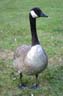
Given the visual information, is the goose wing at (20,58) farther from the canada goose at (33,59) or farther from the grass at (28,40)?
the grass at (28,40)

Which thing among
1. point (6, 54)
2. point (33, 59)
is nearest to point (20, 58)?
point (33, 59)

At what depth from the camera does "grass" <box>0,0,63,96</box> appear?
7694 mm

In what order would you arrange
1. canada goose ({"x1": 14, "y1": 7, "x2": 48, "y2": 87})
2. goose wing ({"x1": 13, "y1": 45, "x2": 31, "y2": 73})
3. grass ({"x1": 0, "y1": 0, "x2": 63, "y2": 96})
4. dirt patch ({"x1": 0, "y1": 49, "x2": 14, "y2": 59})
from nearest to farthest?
canada goose ({"x1": 14, "y1": 7, "x2": 48, "y2": 87}) → goose wing ({"x1": 13, "y1": 45, "x2": 31, "y2": 73}) → grass ({"x1": 0, "y1": 0, "x2": 63, "y2": 96}) → dirt patch ({"x1": 0, "y1": 49, "x2": 14, "y2": 59})

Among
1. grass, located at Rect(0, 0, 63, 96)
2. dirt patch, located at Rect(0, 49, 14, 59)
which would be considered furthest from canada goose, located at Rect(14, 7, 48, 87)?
dirt patch, located at Rect(0, 49, 14, 59)

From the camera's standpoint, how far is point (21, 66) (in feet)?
24.1

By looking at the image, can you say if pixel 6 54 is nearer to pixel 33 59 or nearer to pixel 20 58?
pixel 20 58

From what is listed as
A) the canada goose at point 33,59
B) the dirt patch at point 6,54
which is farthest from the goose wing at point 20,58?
the dirt patch at point 6,54

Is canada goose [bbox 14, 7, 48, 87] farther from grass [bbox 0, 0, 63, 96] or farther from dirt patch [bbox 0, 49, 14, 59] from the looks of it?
dirt patch [bbox 0, 49, 14, 59]

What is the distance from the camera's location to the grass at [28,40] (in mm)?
7694

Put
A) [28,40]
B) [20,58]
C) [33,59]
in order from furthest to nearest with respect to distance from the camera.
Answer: [28,40] → [20,58] → [33,59]

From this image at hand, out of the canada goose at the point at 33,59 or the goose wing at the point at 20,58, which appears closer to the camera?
the canada goose at the point at 33,59

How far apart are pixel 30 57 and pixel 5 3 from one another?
40.9ft

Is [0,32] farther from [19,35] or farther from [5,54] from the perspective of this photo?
[5,54]

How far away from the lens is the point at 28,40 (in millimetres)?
11609
